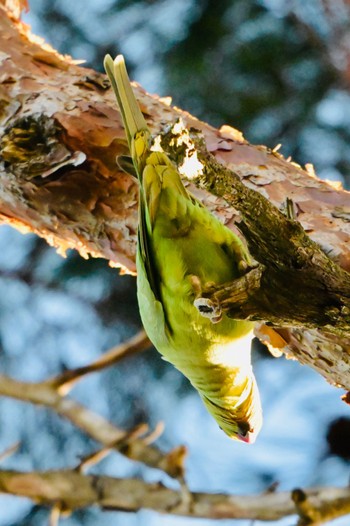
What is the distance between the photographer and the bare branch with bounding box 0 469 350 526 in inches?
60.8

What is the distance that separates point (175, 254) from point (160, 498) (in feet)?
2.70

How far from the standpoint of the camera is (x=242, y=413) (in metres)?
1.06

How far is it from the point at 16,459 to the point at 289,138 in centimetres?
117

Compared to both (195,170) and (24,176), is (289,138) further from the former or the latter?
(195,170)

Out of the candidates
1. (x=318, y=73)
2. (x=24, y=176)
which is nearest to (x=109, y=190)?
(x=24, y=176)

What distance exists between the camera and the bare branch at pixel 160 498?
154 cm

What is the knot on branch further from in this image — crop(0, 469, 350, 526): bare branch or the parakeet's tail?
crop(0, 469, 350, 526): bare branch

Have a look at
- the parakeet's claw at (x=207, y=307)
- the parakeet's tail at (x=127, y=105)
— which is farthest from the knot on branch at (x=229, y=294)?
the parakeet's tail at (x=127, y=105)

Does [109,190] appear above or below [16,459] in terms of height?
above

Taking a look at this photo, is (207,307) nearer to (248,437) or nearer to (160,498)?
(248,437)

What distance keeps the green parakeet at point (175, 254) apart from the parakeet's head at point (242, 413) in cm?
9

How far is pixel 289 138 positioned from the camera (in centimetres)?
185

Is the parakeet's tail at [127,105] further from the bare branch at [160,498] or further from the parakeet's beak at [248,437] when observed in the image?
the bare branch at [160,498]

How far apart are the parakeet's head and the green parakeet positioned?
0.09 meters
